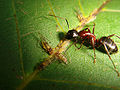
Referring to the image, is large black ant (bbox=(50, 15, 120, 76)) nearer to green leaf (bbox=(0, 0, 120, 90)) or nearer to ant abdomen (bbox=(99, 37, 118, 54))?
ant abdomen (bbox=(99, 37, 118, 54))

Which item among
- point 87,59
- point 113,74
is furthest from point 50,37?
point 113,74

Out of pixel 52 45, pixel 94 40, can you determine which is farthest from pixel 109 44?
pixel 52 45

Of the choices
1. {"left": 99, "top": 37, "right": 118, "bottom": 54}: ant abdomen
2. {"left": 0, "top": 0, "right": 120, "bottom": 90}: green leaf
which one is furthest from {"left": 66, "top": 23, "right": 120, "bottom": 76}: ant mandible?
{"left": 0, "top": 0, "right": 120, "bottom": 90}: green leaf

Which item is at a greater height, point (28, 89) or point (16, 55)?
point (16, 55)

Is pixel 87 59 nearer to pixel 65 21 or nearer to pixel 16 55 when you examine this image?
pixel 65 21

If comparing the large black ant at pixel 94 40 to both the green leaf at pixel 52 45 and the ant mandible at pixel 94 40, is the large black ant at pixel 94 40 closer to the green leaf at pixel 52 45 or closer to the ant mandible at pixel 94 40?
the ant mandible at pixel 94 40

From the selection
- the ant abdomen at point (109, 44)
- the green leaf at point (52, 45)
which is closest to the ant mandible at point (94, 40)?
the ant abdomen at point (109, 44)
